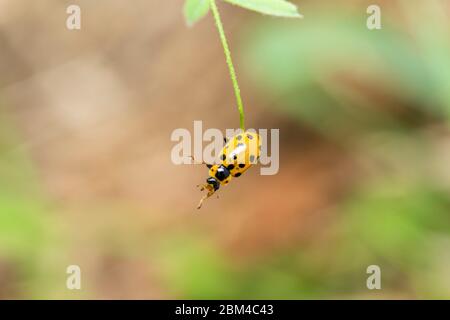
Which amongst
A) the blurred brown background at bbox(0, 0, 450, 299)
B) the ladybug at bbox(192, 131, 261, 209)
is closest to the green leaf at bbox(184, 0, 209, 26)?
the ladybug at bbox(192, 131, 261, 209)

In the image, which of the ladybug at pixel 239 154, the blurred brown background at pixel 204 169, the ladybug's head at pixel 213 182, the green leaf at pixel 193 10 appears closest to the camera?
the green leaf at pixel 193 10

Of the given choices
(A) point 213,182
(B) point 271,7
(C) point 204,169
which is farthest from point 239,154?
(C) point 204,169

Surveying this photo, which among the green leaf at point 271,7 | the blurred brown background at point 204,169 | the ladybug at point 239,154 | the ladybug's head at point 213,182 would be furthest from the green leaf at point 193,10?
the blurred brown background at point 204,169

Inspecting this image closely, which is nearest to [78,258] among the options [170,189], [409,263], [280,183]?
[170,189]

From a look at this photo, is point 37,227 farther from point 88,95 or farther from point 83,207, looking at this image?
point 88,95

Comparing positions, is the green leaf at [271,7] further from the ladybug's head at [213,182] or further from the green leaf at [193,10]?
the ladybug's head at [213,182]

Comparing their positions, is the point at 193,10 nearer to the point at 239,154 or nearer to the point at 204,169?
the point at 239,154
